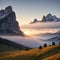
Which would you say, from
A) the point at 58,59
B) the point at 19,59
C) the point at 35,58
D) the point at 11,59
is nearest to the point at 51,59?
the point at 58,59

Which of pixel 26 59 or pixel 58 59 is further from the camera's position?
pixel 26 59

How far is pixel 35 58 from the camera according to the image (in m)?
77.9

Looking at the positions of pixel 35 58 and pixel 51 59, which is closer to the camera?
pixel 51 59

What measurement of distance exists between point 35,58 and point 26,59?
363cm

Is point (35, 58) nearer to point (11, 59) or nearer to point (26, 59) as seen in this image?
point (26, 59)

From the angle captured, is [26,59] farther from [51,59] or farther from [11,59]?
[51,59]

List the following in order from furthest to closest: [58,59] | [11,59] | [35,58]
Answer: [11,59]
[35,58]
[58,59]

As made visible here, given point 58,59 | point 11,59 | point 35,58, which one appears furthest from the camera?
point 11,59

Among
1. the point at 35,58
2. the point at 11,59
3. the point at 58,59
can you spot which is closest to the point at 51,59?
the point at 58,59

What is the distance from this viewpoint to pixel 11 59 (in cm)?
8594

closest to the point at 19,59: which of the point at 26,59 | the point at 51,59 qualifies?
the point at 26,59

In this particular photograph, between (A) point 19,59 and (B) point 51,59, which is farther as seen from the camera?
(A) point 19,59

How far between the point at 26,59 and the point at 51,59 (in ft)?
62.7

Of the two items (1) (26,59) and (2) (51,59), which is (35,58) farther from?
(2) (51,59)
